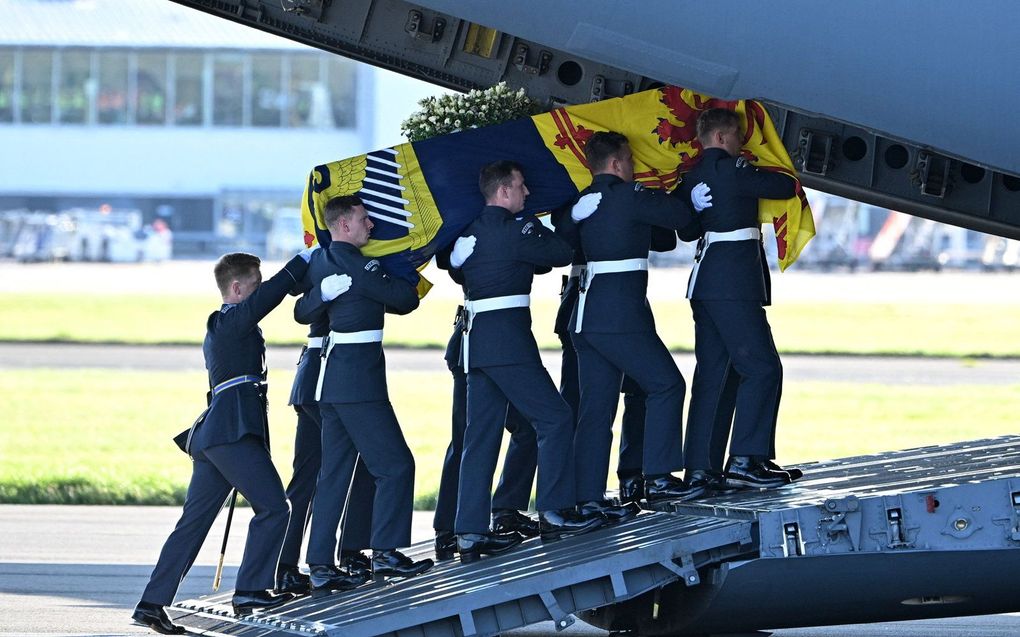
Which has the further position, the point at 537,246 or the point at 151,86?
the point at 151,86

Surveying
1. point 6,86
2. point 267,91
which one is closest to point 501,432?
point 267,91

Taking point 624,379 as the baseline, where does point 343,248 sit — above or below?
above

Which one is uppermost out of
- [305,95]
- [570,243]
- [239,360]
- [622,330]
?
[305,95]

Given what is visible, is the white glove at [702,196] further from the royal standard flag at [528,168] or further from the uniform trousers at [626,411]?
the uniform trousers at [626,411]

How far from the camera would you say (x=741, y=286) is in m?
6.22

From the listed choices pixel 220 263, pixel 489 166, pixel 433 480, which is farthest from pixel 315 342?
pixel 433 480

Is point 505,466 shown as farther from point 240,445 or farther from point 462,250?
point 240,445

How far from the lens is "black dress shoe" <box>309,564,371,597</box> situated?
5.95m

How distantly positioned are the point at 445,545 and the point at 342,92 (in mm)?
39650

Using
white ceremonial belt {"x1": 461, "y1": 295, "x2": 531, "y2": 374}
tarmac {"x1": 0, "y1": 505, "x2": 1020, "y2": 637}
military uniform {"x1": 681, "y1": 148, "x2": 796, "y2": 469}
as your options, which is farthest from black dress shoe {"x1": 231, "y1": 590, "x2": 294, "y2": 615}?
military uniform {"x1": 681, "y1": 148, "x2": 796, "y2": 469}

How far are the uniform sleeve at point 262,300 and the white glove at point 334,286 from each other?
17cm

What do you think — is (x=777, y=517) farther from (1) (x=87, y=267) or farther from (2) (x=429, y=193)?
(1) (x=87, y=267)

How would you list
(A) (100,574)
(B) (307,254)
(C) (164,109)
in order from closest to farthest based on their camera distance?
(B) (307,254), (A) (100,574), (C) (164,109)

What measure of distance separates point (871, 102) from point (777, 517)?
1.89 m
